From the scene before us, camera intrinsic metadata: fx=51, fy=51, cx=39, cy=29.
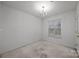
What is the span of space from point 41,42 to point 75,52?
977 millimetres

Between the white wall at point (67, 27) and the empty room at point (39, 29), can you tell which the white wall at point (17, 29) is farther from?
the white wall at point (67, 27)

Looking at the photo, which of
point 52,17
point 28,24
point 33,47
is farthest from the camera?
point 28,24

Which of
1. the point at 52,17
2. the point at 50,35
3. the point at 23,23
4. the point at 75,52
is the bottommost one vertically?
the point at 75,52

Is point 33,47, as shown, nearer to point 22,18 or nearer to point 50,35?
point 50,35

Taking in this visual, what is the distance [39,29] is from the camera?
1620 millimetres

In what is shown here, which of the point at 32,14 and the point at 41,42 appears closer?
→ the point at 32,14

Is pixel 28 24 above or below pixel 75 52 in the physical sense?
above

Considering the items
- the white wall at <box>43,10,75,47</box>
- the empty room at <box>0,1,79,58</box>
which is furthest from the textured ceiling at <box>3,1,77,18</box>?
the white wall at <box>43,10,75,47</box>

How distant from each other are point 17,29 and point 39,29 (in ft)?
2.79

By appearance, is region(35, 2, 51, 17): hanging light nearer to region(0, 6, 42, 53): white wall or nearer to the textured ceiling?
the textured ceiling

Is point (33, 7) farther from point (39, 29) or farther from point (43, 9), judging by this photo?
point (39, 29)

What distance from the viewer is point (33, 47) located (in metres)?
1.69

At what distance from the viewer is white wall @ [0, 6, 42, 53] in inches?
64.1

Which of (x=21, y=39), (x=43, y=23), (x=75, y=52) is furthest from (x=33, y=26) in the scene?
(x=75, y=52)
